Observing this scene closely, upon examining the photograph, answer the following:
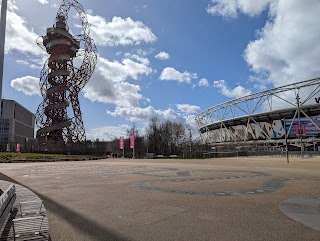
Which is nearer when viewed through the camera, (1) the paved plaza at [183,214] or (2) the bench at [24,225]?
(2) the bench at [24,225]

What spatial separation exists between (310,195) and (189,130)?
85.6 m

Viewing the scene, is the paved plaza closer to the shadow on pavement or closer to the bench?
the shadow on pavement

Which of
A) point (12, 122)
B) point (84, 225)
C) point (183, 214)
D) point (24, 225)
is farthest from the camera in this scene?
point (12, 122)

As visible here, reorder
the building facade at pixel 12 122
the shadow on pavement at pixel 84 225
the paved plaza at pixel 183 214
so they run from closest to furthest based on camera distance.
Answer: the shadow on pavement at pixel 84 225, the paved plaza at pixel 183 214, the building facade at pixel 12 122

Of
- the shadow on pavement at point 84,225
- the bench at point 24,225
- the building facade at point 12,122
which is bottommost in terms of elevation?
the shadow on pavement at point 84,225

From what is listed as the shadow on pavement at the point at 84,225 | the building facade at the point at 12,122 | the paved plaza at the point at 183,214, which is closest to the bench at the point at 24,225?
the paved plaza at the point at 183,214

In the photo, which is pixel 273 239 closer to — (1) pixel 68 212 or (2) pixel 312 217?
(2) pixel 312 217

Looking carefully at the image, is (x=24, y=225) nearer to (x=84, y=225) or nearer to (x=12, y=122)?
(x=84, y=225)

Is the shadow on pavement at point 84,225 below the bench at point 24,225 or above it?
below

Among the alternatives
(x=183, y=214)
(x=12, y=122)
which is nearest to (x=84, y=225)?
(x=183, y=214)

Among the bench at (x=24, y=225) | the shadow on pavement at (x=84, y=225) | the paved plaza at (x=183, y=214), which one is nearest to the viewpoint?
the bench at (x=24, y=225)

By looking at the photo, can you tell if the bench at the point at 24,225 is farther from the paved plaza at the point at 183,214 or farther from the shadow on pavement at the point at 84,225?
the shadow on pavement at the point at 84,225

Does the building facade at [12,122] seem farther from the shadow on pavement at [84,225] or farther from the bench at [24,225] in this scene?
the bench at [24,225]

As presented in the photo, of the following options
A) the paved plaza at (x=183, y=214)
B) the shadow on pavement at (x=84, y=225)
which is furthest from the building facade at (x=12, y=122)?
the shadow on pavement at (x=84, y=225)
